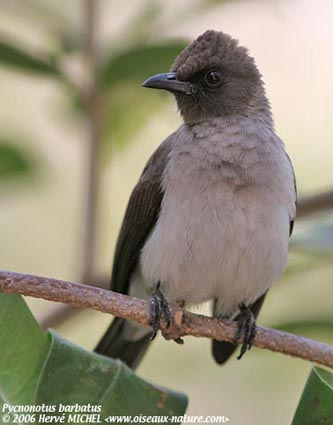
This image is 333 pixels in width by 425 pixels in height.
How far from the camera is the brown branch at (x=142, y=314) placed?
3213 mm

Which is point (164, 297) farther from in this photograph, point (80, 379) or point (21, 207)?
point (21, 207)

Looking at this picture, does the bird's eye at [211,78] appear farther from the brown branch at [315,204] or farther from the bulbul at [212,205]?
the brown branch at [315,204]

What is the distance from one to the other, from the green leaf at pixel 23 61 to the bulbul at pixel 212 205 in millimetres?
481

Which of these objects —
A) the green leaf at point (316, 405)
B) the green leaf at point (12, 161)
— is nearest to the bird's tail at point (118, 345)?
the green leaf at point (12, 161)

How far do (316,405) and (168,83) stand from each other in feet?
6.25

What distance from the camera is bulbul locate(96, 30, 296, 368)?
165 inches

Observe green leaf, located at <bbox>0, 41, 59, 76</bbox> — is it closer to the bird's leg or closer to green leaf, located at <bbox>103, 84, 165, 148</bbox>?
green leaf, located at <bbox>103, 84, 165, 148</bbox>

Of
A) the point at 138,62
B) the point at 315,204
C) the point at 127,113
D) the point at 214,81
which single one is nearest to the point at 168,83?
the point at 138,62

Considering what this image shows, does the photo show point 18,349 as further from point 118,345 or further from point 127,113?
point 127,113

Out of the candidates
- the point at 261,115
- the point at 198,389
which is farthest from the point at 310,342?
the point at 198,389

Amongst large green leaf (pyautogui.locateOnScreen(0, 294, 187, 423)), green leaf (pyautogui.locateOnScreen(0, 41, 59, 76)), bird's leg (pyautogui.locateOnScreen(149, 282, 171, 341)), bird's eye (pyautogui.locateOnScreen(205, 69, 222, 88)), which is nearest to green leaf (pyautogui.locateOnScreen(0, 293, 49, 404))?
large green leaf (pyautogui.locateOnScreen(0, 294, 187, 423))

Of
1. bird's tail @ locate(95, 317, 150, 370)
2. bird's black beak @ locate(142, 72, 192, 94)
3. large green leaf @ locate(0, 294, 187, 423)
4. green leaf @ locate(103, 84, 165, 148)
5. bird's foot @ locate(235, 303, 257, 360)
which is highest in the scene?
bird's black beak @ locate(142, 72, 192, 94)

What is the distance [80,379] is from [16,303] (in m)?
0.37

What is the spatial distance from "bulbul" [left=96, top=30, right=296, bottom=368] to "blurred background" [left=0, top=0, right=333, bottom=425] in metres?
0.16
